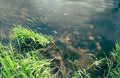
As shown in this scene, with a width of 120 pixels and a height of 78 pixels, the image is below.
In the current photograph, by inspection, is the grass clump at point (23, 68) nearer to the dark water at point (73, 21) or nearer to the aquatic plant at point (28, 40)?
the aquatic plant at point (28, 40)

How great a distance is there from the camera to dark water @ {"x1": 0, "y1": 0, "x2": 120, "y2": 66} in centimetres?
607

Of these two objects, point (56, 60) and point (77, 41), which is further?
point (77, 41)

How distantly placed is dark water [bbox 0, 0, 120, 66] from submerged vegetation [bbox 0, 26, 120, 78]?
380 millimetres

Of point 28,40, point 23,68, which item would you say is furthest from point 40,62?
point 28,40

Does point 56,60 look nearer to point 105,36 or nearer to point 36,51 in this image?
point 36,51

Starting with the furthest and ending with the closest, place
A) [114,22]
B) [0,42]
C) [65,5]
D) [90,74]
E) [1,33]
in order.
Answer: [65,5] → [114,22] → [1,33] → [0,42] → [90,74]

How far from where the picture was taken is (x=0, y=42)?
5.86 meters

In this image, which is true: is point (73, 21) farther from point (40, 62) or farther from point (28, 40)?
point (40, 62)

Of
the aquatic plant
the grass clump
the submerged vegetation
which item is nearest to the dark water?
the submerged vegetation

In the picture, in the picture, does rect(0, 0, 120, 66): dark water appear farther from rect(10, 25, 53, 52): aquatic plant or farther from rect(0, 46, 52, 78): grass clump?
rect(0, 46, 52, 78): grass clump

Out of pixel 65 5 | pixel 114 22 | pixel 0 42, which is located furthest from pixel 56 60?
pixel 65 5

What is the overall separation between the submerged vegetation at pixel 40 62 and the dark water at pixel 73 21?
38cm

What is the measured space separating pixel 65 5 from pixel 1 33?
2070 mm

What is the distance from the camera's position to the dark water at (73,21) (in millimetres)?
6074
